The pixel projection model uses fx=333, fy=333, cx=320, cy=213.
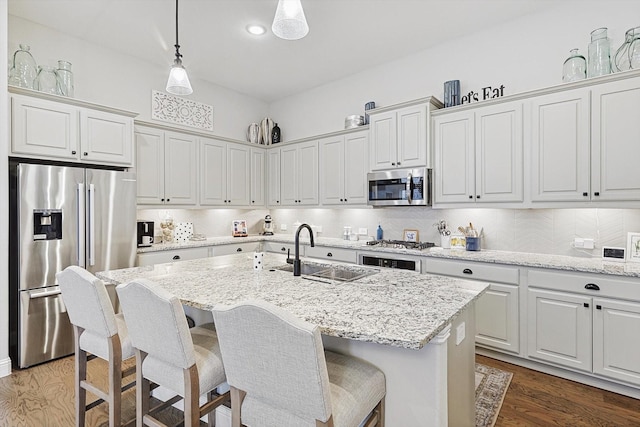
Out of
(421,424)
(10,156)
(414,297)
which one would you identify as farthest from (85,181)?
(421,424)

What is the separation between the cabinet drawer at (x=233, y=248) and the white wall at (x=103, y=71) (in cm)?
172

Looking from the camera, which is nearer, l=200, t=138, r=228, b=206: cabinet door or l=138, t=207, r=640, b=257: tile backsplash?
l=138, t=207, r=640, b=257: tile backsplash

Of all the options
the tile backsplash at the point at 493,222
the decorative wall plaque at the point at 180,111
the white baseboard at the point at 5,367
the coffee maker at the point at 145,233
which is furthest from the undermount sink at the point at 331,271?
the decorative wall plaque at the point at 180,111

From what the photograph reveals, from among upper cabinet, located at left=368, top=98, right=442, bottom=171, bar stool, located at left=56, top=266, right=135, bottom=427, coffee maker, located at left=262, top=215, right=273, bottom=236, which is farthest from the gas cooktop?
bar stool, located at left=56, top=266, right=135, bottom=427

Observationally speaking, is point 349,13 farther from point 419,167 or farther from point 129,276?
point 129,276

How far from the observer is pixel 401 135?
370 cm

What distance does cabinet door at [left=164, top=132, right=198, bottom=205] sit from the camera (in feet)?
13.4

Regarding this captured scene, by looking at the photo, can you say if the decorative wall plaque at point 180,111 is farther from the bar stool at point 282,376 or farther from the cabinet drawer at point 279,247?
the bar stool at point 282,376

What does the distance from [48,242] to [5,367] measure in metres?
1.02

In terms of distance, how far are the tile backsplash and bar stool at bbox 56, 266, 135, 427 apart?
254 centimetres

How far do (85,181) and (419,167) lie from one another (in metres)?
3.29

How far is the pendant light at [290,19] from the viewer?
66.7 inches

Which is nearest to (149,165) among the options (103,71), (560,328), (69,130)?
(69,130)

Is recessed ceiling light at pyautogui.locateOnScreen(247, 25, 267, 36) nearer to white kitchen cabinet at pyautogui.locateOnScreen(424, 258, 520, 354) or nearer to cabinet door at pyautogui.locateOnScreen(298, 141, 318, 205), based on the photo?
cabinet door at pyautogui.locateOnScreen(298, 141, 318, 205)
